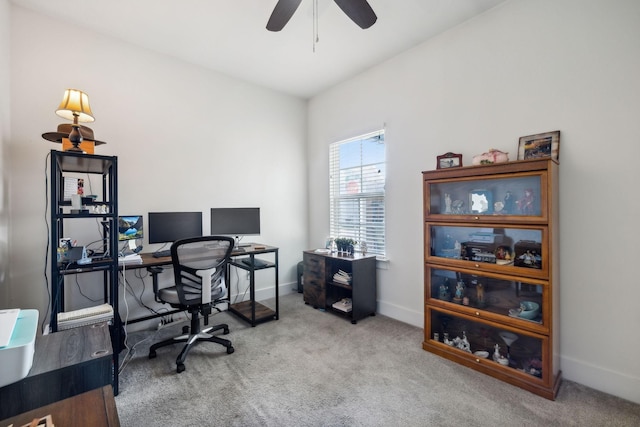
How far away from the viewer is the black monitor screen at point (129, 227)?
263cm

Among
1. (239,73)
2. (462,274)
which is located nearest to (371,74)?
(239,73)

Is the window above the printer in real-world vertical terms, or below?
above

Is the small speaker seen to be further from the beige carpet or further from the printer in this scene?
the beige carpet

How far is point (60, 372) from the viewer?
1153mm

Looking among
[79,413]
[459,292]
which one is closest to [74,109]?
[79,413]

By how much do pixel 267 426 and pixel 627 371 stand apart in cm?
240

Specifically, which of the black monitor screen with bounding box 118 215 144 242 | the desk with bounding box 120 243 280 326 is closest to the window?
the desk with bounding box 120 243 280 326

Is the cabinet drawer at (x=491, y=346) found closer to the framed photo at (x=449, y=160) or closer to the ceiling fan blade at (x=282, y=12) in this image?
the framed photo at (x=449, y=160)

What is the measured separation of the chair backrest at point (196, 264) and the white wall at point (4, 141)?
131 cm

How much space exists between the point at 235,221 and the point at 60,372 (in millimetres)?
2297

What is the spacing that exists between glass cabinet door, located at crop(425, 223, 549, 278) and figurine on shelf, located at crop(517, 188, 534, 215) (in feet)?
0.47

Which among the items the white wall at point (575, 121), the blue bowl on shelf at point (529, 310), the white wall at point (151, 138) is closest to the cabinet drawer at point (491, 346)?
the blue bowl on shelf at point (529, 310)

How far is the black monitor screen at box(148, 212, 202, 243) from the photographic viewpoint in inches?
112

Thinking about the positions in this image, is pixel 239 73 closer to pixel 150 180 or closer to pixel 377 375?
pixel 150 180
